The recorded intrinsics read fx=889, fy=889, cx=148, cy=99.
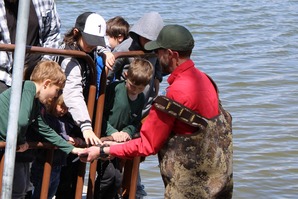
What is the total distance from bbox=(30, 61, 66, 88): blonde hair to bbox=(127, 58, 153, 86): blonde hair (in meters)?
0.73

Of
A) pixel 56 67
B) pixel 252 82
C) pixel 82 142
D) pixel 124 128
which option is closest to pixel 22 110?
pixel 56 67

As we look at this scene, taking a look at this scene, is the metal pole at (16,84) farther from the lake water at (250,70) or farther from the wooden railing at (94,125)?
the lake water at (250,70)

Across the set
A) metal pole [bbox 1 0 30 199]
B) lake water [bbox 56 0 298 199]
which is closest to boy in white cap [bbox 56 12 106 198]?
metal pole [bbox 1 0 30 199]

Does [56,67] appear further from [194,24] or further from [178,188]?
[194,24]

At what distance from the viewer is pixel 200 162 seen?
5598mm

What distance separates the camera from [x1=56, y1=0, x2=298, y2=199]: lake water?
32.4ft

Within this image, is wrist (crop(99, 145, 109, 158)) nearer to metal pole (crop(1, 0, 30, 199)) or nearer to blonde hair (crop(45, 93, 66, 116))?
blonde hair (crop(45, 93, 66, 116))

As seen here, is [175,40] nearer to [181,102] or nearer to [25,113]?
[181,102]

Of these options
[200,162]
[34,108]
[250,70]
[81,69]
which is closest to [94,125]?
[81,69]

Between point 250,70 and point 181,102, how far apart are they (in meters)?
9.36

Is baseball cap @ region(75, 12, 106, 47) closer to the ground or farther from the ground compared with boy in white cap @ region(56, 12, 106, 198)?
farther from the ground

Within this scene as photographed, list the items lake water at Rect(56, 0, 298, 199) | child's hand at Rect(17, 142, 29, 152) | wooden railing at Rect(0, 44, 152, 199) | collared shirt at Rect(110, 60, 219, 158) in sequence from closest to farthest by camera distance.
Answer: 1. collared shirt at Rect(110, 60, 219, 158)
2. child's hand at Rect(17, 142, 29, 152)
3. wooden railing at Rect(0, 44, 152, 199)
4. lake water at Rect(56, 0, 298, 199)

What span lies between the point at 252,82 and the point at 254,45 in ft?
9.87

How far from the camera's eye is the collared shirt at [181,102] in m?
5.46
